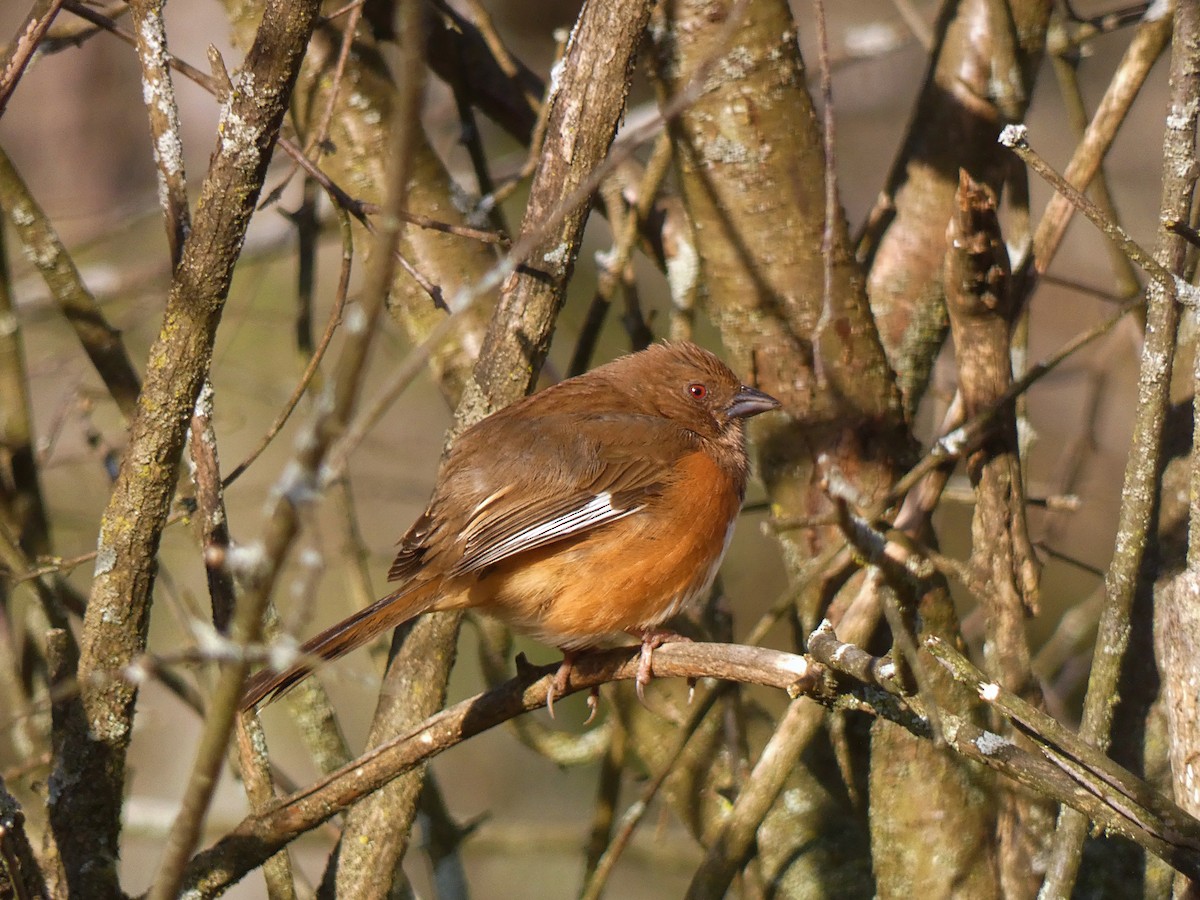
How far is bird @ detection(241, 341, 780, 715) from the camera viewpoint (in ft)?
10.5

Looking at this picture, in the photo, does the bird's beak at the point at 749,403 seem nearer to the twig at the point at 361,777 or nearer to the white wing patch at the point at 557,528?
the white wing patch at the point at 557,528

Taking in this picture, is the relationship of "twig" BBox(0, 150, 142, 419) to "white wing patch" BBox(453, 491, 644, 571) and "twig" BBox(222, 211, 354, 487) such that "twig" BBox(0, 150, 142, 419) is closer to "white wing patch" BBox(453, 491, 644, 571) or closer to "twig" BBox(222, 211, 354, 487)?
"twig" BBox(222, 211, 354, 487)

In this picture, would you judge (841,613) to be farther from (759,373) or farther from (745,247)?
(745,247)

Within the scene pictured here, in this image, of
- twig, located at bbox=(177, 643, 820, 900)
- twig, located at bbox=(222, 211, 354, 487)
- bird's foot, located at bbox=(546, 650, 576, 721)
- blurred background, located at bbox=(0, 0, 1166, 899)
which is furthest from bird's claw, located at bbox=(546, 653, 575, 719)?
blurred background, located at bbox=(0, 0, 1166, 899)

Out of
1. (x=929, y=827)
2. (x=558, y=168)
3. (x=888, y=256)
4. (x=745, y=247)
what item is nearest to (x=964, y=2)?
(x=888, y=256)

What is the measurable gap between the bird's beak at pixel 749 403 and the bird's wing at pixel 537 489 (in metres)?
0.27

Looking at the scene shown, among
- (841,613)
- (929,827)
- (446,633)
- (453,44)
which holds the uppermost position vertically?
(453,44)

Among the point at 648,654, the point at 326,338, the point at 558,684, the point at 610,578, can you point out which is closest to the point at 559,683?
the point at 558,684

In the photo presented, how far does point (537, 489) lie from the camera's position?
3.36 meters

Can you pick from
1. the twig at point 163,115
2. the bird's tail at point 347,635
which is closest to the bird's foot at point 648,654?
the bird's tail at point 347,635

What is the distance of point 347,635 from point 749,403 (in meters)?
1.39

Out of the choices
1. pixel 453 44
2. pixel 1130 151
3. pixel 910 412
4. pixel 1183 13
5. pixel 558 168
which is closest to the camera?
pixel 1183 13

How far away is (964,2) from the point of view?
12.2 feet

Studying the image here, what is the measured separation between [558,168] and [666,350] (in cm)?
106
